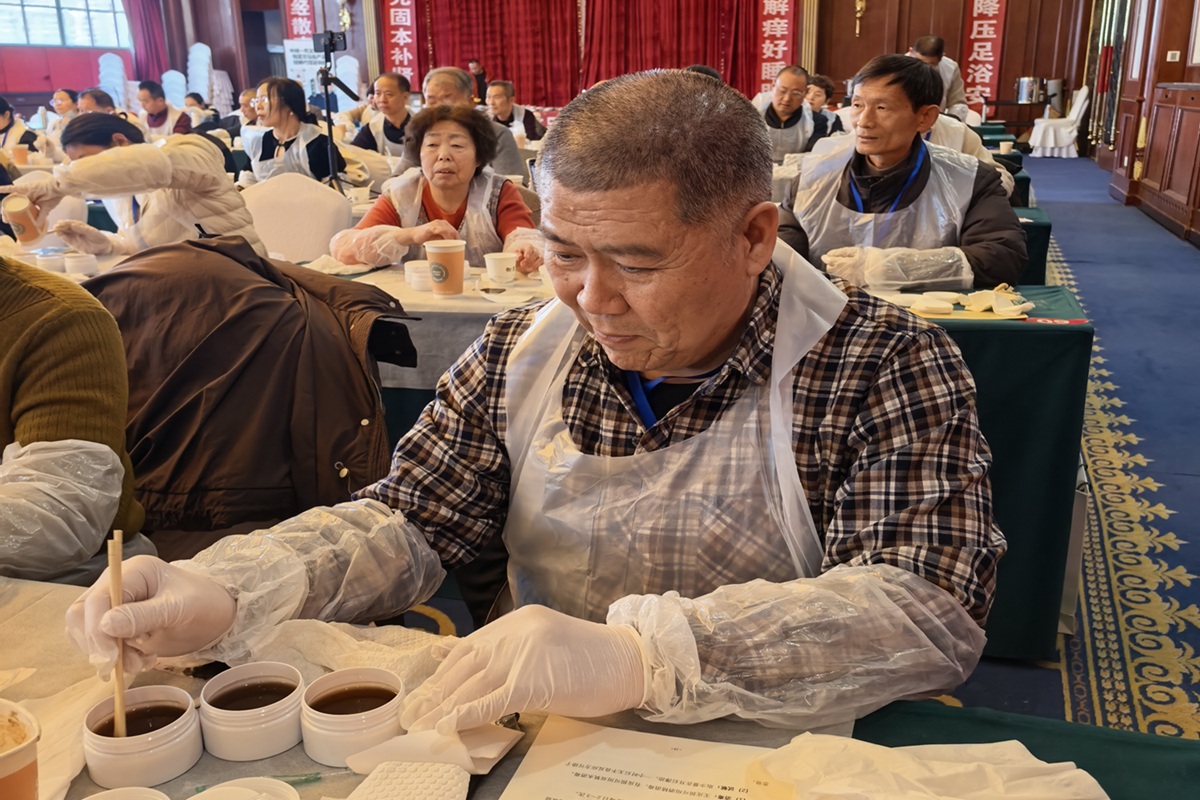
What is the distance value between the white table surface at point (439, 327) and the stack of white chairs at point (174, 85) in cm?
1260

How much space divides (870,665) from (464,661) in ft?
1.23

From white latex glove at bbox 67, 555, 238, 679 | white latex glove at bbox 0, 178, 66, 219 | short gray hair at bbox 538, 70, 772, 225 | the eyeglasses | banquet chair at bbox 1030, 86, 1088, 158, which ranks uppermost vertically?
short gray hair at bbox 538, 70, 772, 225

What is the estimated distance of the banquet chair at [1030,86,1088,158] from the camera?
39.3 feet

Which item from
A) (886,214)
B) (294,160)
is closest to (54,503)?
(886,214)

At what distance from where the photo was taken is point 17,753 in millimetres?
690

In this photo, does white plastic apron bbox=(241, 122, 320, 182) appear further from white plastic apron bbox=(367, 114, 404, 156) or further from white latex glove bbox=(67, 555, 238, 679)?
white latex glove bbox=(67, 555, 238, 679)

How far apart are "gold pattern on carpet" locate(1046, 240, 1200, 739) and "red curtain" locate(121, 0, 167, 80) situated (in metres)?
14.0

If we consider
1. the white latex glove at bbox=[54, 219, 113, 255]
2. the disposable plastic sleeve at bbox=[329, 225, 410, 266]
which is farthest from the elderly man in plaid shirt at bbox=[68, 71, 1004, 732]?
the white latex glove at bbox=[54, 219, 113, 255]

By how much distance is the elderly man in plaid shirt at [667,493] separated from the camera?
2.99 ft

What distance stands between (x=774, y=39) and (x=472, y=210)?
950 centimetres

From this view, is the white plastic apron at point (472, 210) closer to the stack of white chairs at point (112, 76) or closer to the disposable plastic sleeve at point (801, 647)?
the disposable plastic sleeve at point (801, 647)

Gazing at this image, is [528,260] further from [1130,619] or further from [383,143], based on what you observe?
[383,143]

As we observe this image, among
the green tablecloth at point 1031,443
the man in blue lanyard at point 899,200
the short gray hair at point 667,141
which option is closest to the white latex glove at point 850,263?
the man in blue lanyard at point 899,200

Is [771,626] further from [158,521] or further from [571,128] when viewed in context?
[158,521]
